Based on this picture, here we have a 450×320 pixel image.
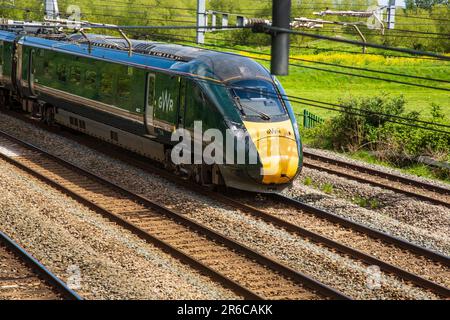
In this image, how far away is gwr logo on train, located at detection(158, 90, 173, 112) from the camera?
1911cm

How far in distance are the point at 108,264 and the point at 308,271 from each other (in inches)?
137

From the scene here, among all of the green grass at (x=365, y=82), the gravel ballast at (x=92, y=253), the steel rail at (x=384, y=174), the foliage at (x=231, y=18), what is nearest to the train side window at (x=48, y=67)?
the gravel ballast at (x=92, y=253)

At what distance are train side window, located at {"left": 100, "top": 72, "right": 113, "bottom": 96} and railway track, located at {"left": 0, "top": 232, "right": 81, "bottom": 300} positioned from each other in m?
8.61

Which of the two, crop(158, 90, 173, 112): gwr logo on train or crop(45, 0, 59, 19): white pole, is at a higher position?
crop(45, 0, 59, 19): white pole

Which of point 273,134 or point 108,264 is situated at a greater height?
point 273,134

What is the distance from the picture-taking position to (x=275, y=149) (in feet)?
57.0

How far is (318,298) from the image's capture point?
12.4 meters

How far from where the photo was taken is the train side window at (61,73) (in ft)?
82.6

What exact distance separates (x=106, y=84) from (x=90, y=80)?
1173 millimetres

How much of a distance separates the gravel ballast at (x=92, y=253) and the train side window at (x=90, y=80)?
5564mm

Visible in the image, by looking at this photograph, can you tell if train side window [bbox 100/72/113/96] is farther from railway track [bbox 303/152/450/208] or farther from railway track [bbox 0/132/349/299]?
railway track [bbox 303/152/450/208]

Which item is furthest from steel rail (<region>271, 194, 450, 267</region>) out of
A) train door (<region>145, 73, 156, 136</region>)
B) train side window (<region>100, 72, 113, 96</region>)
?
train side window (<region>100, 72, 113, 96</region>)
